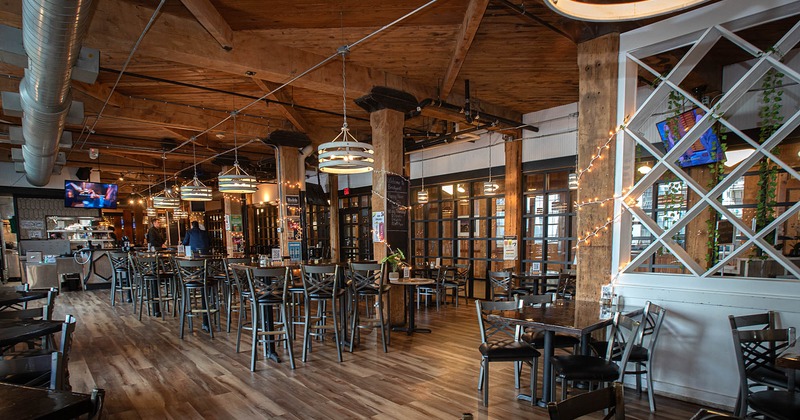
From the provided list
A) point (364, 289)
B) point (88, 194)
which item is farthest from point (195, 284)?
point (88, 194)

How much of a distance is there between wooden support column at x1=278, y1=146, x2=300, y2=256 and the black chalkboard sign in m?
3.19

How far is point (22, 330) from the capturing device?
2.87 meters

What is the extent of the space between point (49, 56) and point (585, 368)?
4.79 meters

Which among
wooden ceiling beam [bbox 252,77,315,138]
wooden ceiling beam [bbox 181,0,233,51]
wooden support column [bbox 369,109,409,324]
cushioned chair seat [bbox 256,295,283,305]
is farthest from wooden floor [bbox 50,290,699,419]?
wooden ceiling beam [bbox 252,77,315,138]

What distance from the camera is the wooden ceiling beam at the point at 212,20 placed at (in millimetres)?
3567

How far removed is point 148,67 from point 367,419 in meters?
5.36

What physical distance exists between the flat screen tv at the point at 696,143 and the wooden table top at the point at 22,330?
6.85 m

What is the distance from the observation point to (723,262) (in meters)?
3.33

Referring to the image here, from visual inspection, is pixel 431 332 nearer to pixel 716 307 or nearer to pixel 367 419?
pixel 367 419

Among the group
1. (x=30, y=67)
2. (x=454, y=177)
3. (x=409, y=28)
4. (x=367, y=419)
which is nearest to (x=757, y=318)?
(x=367, y=419)

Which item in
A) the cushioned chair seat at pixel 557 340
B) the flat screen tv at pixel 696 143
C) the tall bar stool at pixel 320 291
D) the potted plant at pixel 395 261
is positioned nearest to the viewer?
the cushioned chair seat at pixel 557 340

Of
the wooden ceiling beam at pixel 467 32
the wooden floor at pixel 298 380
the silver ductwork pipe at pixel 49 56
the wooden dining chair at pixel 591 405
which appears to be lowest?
the wooden floor at pixel 298 380

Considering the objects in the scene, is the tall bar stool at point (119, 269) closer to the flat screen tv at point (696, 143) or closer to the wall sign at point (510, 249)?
the wall sign at point (510, 249)

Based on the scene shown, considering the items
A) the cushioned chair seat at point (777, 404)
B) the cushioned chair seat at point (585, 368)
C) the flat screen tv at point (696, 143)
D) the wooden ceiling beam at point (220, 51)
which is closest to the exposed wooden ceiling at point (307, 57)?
the wooden ceiling beam at point (220, 51)
